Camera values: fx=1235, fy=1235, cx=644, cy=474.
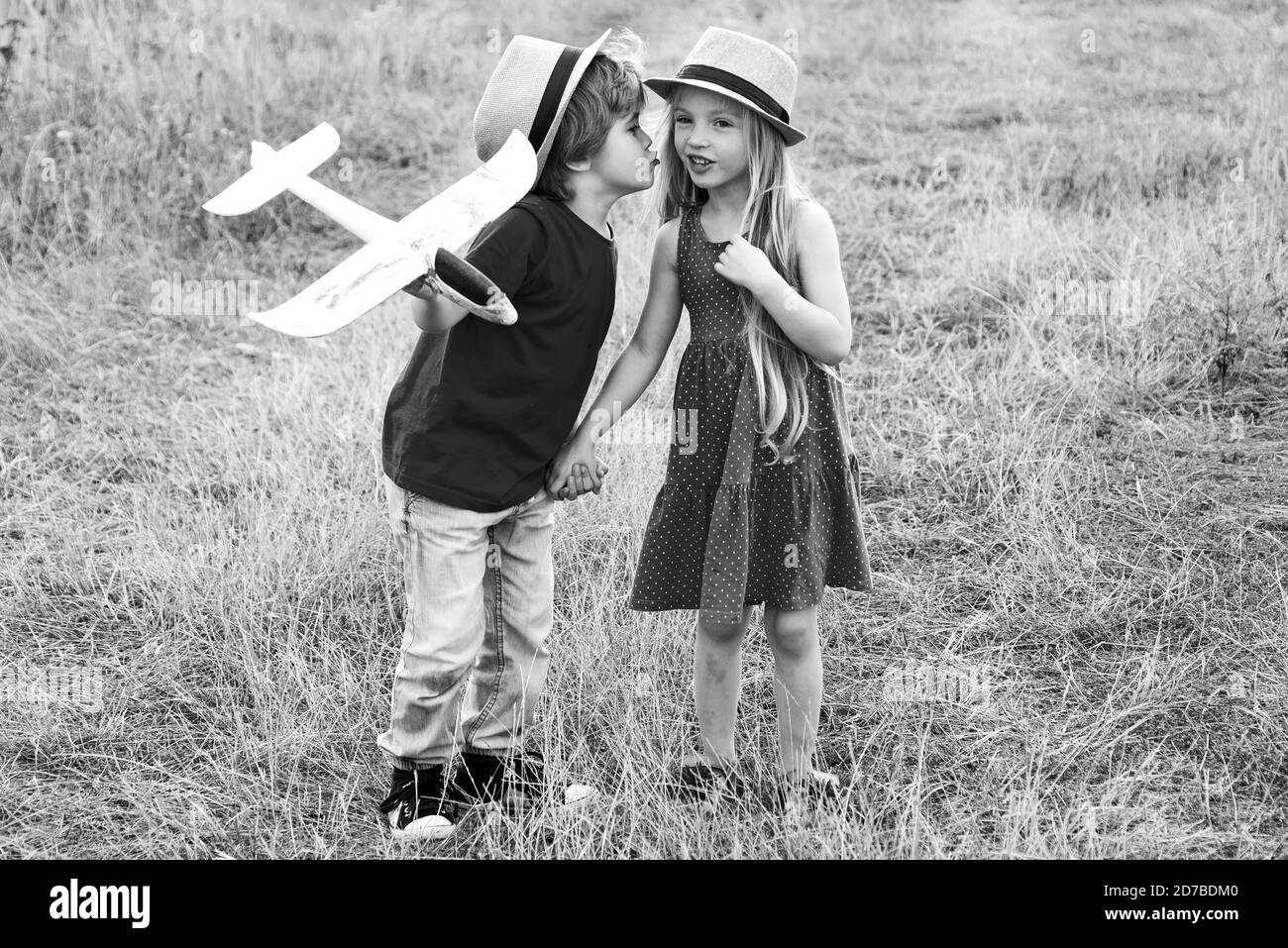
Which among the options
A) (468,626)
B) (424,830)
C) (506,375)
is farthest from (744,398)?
(424,830)

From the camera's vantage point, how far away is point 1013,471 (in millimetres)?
3723

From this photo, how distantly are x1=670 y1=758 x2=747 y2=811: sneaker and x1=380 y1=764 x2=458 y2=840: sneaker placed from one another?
461 millimetres

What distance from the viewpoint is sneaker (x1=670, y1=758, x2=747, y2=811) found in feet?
8.09

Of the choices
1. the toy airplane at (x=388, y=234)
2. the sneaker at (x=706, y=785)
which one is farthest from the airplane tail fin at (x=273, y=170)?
the sneaker at (x=706, y=785)

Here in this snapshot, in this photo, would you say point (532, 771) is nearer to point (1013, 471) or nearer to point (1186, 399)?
point (1013, 471)

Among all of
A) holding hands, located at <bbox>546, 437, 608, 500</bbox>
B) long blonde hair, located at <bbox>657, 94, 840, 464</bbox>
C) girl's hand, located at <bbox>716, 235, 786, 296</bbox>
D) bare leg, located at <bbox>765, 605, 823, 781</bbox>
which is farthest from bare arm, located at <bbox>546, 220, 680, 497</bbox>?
bare leg, located at <bbox>765, 605, 823, 781</bbox>

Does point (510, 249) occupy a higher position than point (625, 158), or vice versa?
point (625, 158)

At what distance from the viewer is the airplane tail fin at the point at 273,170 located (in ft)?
7.17

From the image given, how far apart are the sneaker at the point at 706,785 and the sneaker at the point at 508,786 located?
7.4 inches

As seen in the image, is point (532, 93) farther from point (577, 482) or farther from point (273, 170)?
point (577, 482)

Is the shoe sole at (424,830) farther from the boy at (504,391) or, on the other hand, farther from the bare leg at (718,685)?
the bare leg at (718,685)

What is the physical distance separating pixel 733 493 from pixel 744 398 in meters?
0.19

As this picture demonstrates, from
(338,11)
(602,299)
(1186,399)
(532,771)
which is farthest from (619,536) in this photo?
(338,11)

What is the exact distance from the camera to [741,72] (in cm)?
229
